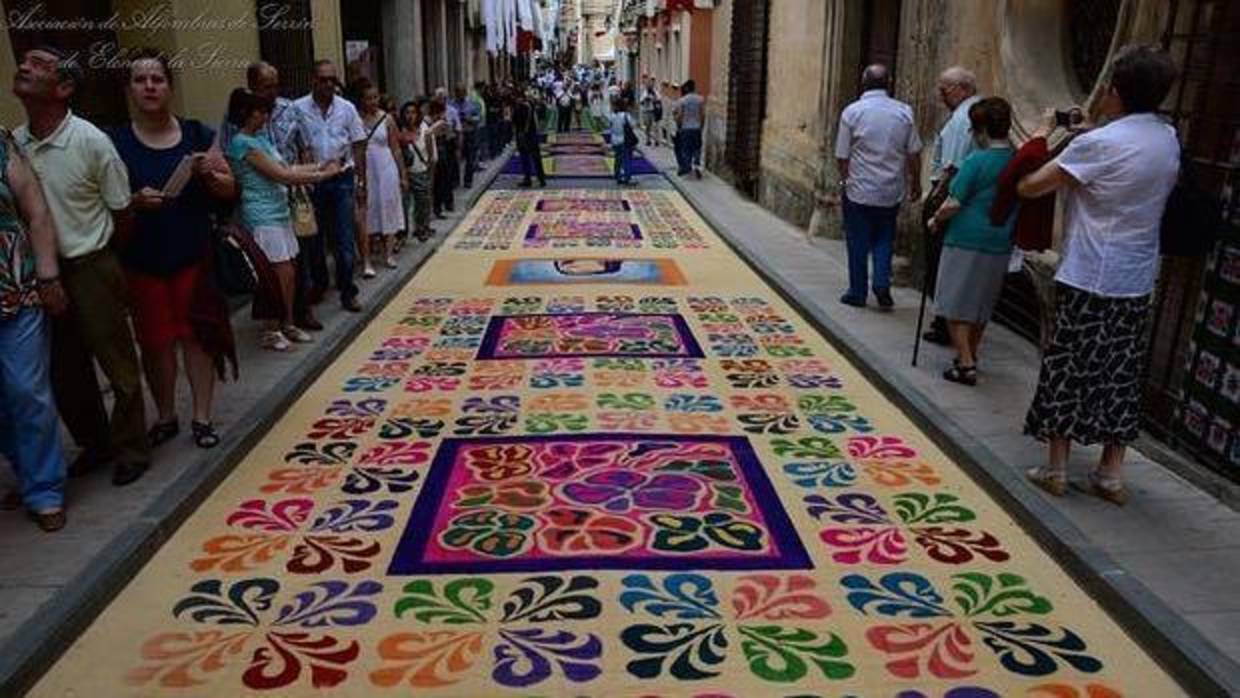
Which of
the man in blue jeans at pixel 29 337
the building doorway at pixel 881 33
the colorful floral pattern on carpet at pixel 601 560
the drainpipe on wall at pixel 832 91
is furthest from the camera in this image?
the drainpipe on wall at pixel 832 91

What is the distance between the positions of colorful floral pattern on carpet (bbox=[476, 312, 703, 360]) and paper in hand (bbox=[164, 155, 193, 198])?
2721 mm

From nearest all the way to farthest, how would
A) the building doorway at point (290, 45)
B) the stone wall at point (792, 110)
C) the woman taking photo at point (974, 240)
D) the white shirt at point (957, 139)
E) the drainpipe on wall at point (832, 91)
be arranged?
the woman taking photo at point (974, 240) < the white shirt at point (957, 139) < the building doorway at point (290, 45) < the drainpipe on wall at point (832, 91) < the stone wall at point (792, 110)

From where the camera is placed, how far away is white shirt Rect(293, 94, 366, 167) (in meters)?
7.88

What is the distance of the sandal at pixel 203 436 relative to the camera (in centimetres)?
522

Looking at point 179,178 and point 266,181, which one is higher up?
point 179,178

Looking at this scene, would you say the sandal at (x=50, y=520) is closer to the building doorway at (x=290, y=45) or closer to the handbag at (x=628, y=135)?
the building doorway at (x=290, y=45)

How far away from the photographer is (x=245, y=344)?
736cm

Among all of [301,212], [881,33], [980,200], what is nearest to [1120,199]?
[980,200]

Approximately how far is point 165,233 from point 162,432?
1.06 meters

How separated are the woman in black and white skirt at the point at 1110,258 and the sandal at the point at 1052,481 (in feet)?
0.48

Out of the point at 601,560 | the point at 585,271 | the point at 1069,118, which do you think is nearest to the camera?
the point at 601,560

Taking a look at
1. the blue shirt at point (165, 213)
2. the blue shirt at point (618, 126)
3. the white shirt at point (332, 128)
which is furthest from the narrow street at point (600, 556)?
the blue shirt at point (618, 126)

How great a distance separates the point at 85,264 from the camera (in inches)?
175

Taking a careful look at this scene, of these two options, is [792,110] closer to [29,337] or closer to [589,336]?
[589,336]
